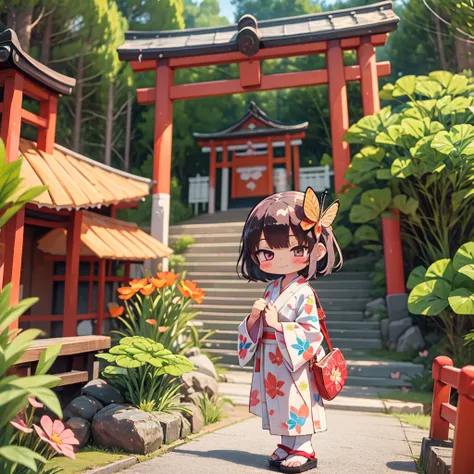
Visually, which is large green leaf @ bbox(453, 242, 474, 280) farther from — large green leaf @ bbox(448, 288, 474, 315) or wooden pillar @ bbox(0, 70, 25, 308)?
wooden pillar @ bbox(0, 70, 25, 308)

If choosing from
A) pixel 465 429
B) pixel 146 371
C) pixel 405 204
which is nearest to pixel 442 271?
pixel 405 204

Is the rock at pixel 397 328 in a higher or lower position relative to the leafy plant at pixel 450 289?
lower

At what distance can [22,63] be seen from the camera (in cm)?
470

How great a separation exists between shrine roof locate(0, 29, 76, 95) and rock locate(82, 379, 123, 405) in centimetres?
314

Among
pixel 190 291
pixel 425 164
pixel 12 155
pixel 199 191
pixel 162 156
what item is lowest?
pixel 190 291

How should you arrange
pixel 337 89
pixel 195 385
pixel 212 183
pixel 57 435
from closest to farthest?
pixel 57 435
pixel 195 385
pixel 337 89
pixel 212 183

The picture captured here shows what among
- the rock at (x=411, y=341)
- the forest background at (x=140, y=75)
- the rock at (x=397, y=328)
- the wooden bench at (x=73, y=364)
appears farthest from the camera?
the forest background at (x=140, y=75)

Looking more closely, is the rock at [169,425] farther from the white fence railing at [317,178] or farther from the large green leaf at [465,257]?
the white fence railing at [317,178]

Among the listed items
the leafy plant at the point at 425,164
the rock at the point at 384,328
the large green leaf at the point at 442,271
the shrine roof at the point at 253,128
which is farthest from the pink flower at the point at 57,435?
the shrine roof at the point at 253,128

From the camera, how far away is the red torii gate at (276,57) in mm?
9055

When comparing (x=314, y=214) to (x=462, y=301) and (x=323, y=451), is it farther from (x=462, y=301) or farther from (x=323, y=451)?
(x=462, y=301)

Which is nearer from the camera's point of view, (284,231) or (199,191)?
(284,231)

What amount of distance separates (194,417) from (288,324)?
5.29 ft

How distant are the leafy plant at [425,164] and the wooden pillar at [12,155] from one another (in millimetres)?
4682
